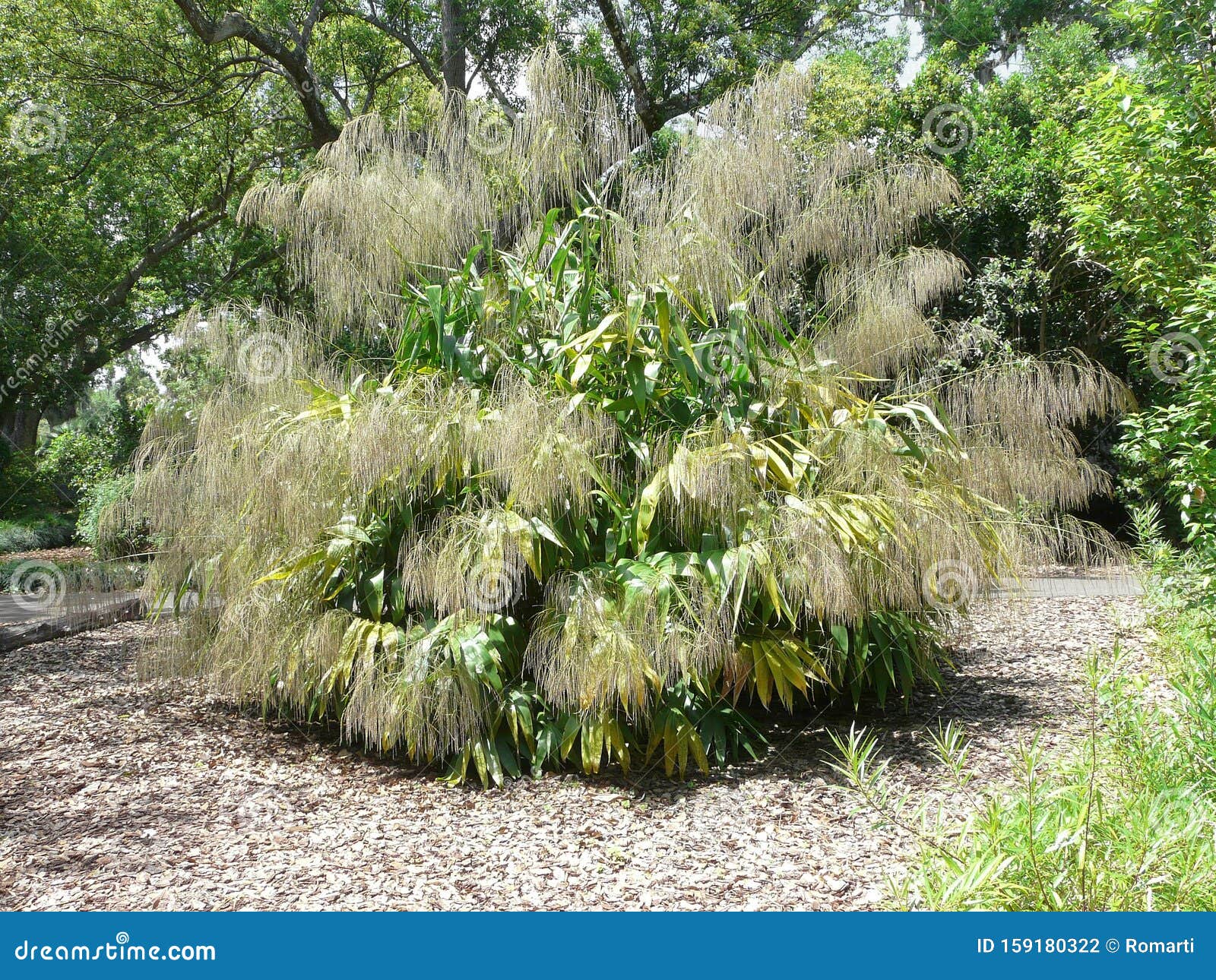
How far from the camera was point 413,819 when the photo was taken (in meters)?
3.19

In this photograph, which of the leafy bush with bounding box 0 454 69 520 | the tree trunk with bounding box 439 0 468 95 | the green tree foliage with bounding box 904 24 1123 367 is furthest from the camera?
the leafy bush with bounding box 0 454 69 520

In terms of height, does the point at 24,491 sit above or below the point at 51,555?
above

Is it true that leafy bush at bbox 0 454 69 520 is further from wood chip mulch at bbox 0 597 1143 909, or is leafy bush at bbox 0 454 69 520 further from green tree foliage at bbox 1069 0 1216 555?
A: green tree foliage at bbox 1069 0 1216 555

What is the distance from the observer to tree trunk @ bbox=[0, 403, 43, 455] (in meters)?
15.4

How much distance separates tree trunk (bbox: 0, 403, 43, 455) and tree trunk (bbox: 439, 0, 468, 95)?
932 cm

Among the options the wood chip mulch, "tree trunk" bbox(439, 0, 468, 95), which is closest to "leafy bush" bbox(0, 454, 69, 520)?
"tree trunk" bbox(439, 0, 468, 95)

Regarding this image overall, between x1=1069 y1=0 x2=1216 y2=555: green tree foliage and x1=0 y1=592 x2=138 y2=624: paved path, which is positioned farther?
x1=0 y1=592 x2=138 y2=624: paved path

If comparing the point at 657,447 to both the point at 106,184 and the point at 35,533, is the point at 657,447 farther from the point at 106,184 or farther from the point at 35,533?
the point at 35,533

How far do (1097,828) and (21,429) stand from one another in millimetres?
18314

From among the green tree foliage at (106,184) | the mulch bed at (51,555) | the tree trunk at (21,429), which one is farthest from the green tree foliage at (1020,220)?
the tree trunk at (21,429)

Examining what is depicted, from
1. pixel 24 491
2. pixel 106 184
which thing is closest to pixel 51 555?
pixel 24 491

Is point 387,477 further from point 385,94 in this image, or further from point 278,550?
point 385,94

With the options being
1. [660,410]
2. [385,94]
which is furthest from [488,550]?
[385,94]

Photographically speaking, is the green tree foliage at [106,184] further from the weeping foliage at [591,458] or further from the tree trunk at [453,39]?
the weeping foliage at [591,458]
